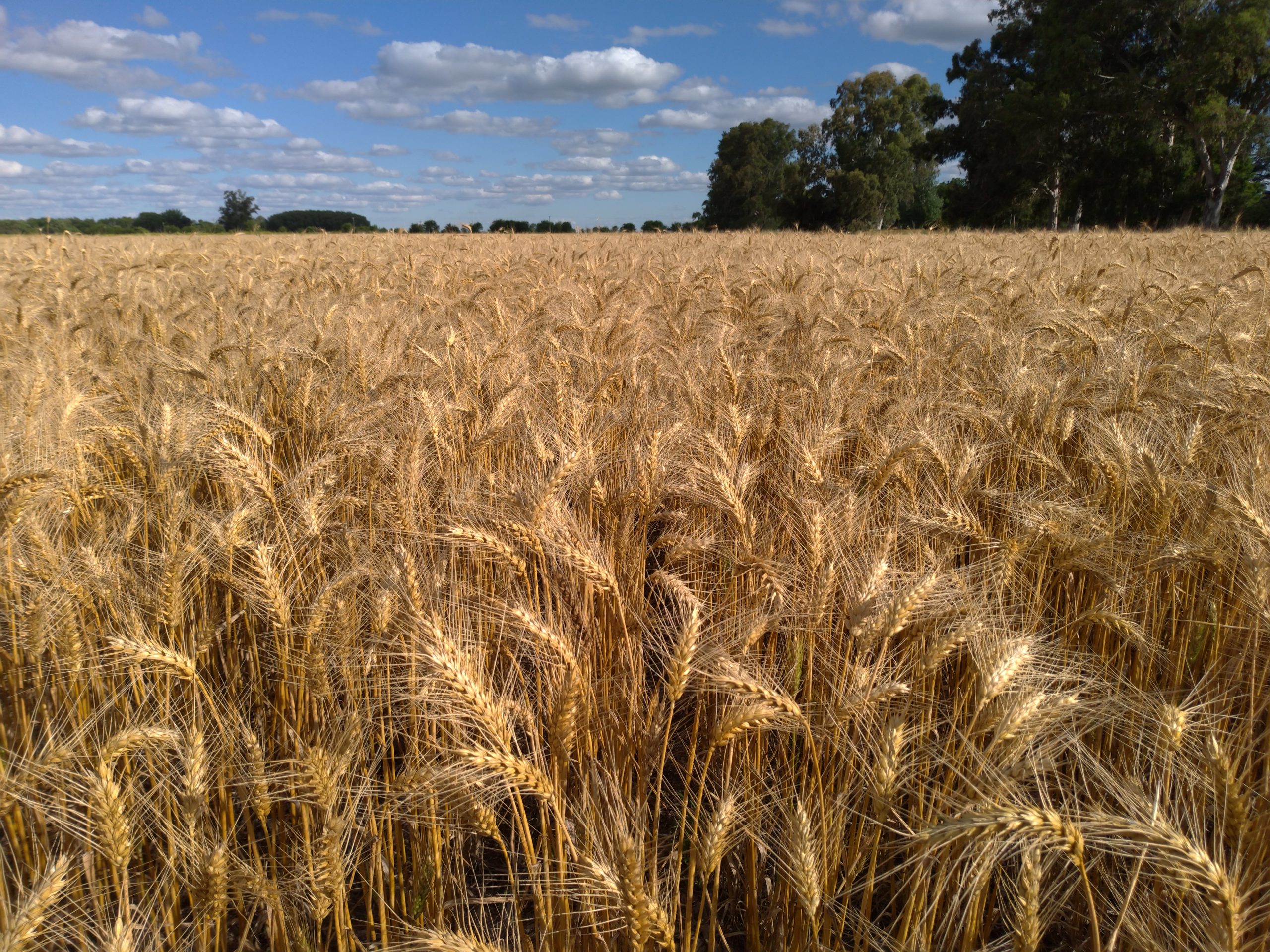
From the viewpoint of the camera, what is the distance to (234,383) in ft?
9.27

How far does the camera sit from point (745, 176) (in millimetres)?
59125

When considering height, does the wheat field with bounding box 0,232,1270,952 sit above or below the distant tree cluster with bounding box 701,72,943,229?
below

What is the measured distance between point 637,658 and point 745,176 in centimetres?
6384

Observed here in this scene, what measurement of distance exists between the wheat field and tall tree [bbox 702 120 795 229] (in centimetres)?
5802

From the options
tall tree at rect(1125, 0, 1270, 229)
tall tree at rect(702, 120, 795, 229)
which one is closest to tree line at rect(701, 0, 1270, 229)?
tall tree at rect(1125, 0, 1270, 229)

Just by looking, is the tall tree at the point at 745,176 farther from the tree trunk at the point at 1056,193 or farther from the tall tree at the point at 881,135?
the tree trunk at the point at 1056,193

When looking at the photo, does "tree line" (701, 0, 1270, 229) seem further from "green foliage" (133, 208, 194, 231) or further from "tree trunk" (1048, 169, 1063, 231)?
"green foliage" (133, 208, 194, 231)

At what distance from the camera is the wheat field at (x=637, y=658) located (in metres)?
1.23

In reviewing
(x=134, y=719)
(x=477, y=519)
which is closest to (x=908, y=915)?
(x=477, y=519)

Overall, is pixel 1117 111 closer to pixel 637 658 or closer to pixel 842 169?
pixel 842 169

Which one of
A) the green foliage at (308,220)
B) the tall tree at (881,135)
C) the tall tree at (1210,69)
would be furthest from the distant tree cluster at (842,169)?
the green foliage at (308,220)

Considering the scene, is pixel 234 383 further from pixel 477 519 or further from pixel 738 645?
pixel 738 645

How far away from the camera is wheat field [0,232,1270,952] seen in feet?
4.03

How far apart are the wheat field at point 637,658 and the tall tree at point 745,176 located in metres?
58.0
